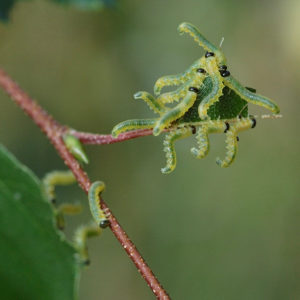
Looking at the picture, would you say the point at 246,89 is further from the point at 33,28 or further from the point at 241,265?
the point at 33,28

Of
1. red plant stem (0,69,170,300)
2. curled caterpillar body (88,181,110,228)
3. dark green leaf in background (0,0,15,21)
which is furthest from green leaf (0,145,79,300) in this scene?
dark green leaf in background (0,0,15,21)

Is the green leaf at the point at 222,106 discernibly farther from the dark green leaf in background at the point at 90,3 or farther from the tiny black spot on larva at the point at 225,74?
the dark green leaf in background at the point at 90,3

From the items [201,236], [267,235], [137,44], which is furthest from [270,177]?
[137,44]

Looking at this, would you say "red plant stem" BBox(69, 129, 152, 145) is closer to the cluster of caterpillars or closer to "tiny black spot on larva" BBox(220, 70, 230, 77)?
the cluster of caterpillars

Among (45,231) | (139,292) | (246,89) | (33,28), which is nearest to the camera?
(246,89)

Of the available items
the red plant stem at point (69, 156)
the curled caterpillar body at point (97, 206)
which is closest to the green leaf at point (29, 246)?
the red plant stem at point (69, 156)

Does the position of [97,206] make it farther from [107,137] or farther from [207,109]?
[207,109]
